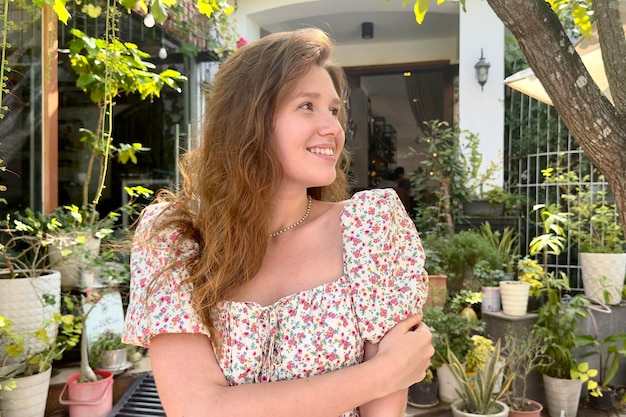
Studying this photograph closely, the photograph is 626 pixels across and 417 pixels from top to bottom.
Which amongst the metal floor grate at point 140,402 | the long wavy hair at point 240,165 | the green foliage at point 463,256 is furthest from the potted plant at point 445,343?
the long wavy hair at point 240,165

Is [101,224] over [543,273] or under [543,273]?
over

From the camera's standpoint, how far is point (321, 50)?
1291 millimetres

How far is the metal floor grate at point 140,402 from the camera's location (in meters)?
2.91

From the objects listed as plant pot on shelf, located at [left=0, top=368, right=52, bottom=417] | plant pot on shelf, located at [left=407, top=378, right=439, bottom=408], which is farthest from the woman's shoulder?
plant pot on shelf, located at [left=407, top=378, right=439, bottom=408]

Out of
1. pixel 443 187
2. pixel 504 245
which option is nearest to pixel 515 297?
pixel 504 245

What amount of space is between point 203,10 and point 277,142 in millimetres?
1031

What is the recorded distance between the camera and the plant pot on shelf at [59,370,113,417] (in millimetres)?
2824

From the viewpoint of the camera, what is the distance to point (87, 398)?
2.84m

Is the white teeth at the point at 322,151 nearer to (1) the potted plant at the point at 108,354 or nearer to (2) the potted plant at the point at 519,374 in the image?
(2) the potted plant at the point at 519,374

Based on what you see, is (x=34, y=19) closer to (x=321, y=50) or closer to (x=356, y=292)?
(x=321, y=50)

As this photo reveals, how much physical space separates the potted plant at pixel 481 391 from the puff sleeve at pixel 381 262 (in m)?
1.99

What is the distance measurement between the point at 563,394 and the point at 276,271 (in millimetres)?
3035

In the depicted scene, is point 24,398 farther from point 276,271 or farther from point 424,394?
point 424,394

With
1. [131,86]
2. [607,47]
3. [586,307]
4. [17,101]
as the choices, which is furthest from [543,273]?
[17,101]
